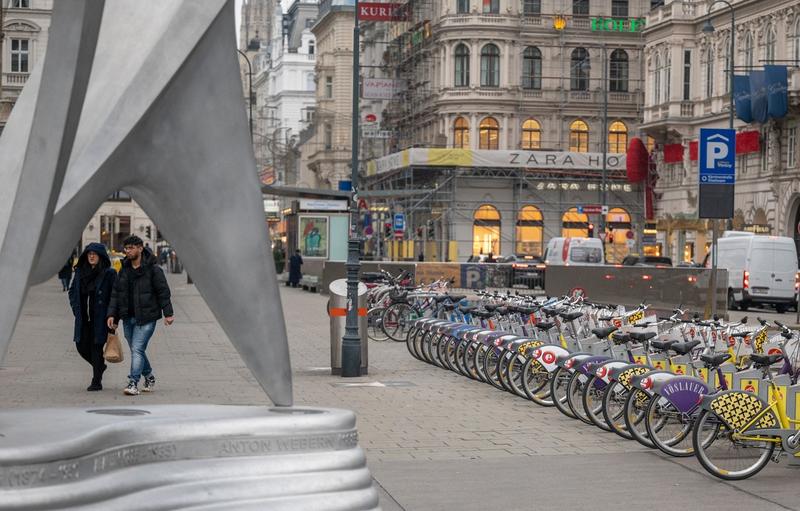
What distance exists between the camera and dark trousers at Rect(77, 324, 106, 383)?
53.7ft

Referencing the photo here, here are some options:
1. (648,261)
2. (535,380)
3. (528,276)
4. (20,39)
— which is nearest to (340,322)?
(535,380)

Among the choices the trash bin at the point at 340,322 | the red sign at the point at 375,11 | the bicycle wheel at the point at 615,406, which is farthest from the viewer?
the red sign at the point at 375,11

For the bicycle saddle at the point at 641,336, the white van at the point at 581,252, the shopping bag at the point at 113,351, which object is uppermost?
the white van at the point at 581,252

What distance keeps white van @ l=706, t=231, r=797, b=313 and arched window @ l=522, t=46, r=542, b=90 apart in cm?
3670

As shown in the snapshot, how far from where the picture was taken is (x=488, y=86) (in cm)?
7444

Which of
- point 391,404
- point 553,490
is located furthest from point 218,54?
point 391,404

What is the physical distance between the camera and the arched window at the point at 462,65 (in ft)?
245

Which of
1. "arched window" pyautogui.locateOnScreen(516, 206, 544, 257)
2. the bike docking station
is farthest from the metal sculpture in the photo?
"arched window" pyautogui.locateOnScreen(516, 206, 544, 257)

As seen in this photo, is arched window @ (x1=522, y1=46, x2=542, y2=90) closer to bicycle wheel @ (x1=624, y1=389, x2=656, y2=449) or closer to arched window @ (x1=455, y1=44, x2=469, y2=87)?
arched window @ (x1=455, y1=44, x2=469, y2=87)

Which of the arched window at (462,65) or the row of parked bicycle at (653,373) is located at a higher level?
the arched window at (462,65)

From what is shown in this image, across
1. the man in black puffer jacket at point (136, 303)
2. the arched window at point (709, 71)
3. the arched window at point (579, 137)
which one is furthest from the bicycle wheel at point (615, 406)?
the arched window at point (579, 137)

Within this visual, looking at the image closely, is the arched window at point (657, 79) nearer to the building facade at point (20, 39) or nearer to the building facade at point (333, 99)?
the building facade at point (20, 39)

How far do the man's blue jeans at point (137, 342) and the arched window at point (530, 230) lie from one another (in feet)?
185

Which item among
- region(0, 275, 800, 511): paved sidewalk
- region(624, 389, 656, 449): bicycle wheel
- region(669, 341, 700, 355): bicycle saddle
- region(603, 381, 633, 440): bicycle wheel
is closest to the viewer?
region(0, 275, 800, 511): paved sidewalk
